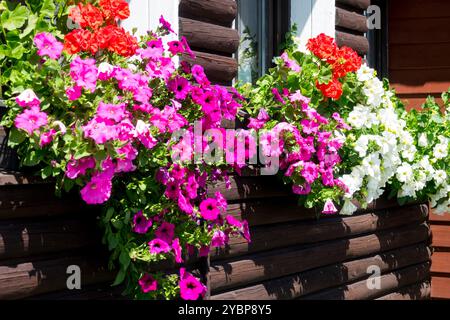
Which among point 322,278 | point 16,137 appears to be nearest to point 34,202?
point 16,137

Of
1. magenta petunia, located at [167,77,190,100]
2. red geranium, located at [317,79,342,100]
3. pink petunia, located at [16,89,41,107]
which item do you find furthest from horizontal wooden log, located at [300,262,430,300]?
pink petunia, located at [16,89,41,107]

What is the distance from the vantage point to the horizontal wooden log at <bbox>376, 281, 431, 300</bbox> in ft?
18.7

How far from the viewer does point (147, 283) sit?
3098 mm

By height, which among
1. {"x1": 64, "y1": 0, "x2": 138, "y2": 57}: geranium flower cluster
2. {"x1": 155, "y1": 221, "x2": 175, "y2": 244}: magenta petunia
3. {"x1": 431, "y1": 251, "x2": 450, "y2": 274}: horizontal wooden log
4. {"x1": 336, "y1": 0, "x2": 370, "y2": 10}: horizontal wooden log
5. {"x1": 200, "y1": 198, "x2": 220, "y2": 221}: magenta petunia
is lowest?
{"x1": 431, "y1": 251, "x2": 450, "y2": 274}: horizontal wooden log

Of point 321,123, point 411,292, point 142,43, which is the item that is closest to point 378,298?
point 411,292

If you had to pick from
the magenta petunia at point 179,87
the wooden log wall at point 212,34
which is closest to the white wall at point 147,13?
the wooden log wall at point 212,34

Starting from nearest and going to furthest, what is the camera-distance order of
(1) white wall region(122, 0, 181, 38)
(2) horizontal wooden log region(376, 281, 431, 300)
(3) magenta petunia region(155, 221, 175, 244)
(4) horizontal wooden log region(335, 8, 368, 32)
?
1. (3) magenta petunia region(155, 221, 175, 244)
2. (1) white wall region(122, 0, 181, 38)
3. (4) horizontal wooden log region(335, 8, 368, 32)
4. (2) horizontal wooden log region(376, 281, 431, 300)

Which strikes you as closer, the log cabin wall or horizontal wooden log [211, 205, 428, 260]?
horizontal wooden log [211, 205, 428, 260]

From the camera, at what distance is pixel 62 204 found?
3.05 meters

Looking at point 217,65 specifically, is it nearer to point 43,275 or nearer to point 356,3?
point 43,275

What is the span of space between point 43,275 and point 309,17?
2.60 metres

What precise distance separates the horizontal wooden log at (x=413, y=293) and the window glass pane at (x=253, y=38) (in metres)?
1.77

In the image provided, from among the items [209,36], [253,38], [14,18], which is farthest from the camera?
[253,38]

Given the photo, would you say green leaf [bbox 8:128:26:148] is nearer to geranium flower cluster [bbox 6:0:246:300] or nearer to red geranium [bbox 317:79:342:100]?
geranium flower cluster [bbox 6:0:246:300]
